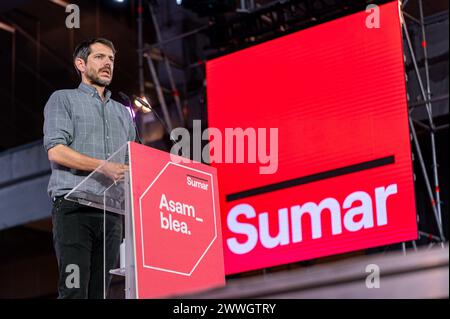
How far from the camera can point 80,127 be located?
8.65ft

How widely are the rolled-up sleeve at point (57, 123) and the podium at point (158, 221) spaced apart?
0.23m

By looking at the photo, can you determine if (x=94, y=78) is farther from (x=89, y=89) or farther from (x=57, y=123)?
(x=57, y=123)

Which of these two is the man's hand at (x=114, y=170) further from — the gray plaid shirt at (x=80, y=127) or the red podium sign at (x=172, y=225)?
the gray plaid shirt at (x=80, y=127)

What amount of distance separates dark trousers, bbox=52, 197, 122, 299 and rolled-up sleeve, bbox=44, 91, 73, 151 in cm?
17

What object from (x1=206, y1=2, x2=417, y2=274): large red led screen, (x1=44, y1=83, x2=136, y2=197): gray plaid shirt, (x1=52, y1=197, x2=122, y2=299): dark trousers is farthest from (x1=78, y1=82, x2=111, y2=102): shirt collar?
(x1=206, y1=2, x2=417, y2=274): large red led screen

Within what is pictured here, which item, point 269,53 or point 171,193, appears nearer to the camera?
point 171,193

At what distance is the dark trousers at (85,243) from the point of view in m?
2.46

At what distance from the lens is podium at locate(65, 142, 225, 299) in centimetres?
227

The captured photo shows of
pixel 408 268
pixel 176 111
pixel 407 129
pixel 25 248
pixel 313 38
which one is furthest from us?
pixel 25 248

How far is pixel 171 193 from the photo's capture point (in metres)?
2.42

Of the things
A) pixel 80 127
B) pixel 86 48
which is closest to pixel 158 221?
pixel 80 127
